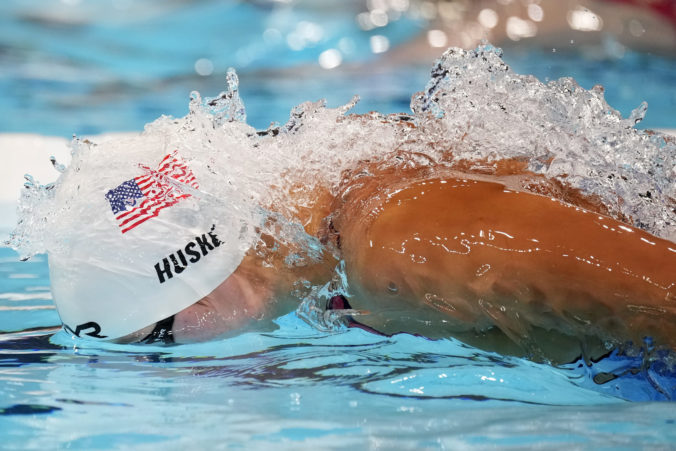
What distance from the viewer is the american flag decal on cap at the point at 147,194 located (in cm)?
144

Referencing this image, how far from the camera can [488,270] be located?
1236mm

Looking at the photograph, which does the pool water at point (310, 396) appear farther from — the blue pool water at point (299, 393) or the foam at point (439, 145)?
the foam at point (439, 145)

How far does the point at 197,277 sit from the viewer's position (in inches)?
57.6

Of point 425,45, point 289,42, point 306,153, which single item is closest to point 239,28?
point 289,42

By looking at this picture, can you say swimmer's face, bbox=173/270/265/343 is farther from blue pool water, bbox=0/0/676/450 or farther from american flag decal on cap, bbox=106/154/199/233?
american flag decal on cap, bbox=106/154/199/233

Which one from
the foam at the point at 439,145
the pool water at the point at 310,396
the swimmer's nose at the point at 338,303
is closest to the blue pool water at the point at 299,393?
the pool water at the point at 310,396

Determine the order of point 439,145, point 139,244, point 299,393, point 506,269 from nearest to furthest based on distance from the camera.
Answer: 1. point 506,269
2. point 299,393
3. point 139,244
4. point 439,145

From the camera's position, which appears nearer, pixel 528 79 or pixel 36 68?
pixel 528 79

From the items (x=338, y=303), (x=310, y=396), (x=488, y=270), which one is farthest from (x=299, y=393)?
(x=488, y=270)

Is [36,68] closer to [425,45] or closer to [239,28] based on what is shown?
[239,28]

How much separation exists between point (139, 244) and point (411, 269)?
1.70ft

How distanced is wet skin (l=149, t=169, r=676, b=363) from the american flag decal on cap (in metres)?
0.19

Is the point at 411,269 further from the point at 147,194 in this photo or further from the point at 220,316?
the point at 147,194

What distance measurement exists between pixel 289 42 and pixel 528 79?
4255 mm
